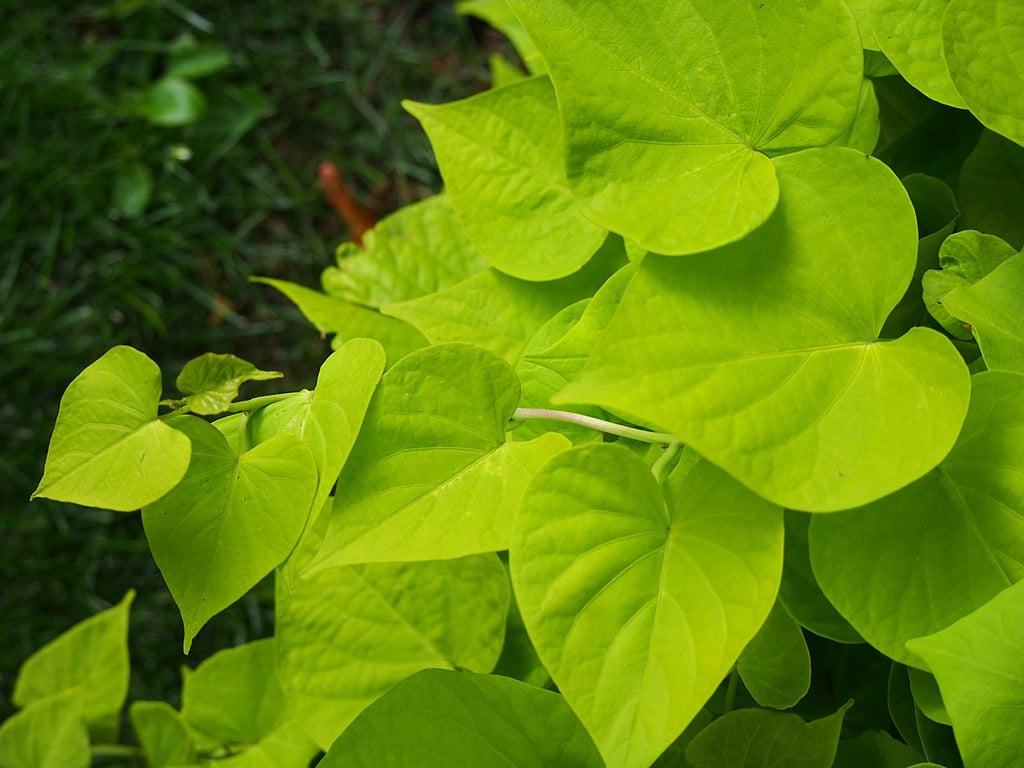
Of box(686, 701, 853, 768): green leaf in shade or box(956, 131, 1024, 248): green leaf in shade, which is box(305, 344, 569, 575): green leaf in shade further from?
box(956, 131, 1024, 248): green leaf in shade

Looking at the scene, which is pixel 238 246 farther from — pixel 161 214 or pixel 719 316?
pixel 719 316

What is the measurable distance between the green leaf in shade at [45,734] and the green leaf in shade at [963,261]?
2.26 feet

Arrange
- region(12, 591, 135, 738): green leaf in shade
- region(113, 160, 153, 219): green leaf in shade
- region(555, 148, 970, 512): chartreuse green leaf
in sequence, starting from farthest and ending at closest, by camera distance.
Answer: region(113, 160, 153, 219): green leaf in shade < region(12, 591, 135, 738): green leaf in shade < region(555, 148, 970, 512): chartreuse green leaf

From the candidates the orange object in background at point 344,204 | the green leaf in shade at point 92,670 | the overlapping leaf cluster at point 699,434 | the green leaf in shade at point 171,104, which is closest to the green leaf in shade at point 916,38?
the overlapping leaf cluster at point 699,434

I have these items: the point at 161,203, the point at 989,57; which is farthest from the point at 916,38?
the point at 161,203

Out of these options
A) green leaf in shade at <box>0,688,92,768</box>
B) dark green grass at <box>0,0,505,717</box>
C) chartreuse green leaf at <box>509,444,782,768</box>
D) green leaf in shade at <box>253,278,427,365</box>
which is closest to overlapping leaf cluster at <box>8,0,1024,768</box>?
chartreuse green leaf at <box>509,444,782,768</box>

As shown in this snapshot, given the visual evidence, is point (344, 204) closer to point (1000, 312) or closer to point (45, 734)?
point (45, 734)

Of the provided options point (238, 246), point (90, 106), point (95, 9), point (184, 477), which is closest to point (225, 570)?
point (184, 477)

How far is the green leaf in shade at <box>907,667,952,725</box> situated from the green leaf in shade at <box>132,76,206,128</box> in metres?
1.26

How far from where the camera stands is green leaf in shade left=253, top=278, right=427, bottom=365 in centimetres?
54

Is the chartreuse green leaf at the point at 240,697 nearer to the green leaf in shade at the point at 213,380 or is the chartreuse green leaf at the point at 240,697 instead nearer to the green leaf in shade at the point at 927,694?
the green leaf in shade at the point at 213,380

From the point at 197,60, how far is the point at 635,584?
4.17ft

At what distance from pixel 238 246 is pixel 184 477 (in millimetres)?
1039

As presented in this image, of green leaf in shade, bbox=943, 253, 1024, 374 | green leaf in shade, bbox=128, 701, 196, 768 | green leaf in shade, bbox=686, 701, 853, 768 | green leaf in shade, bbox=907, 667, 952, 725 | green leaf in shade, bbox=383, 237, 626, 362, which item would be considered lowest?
green leaf in shade, bbox=128, 701, 196, 768
